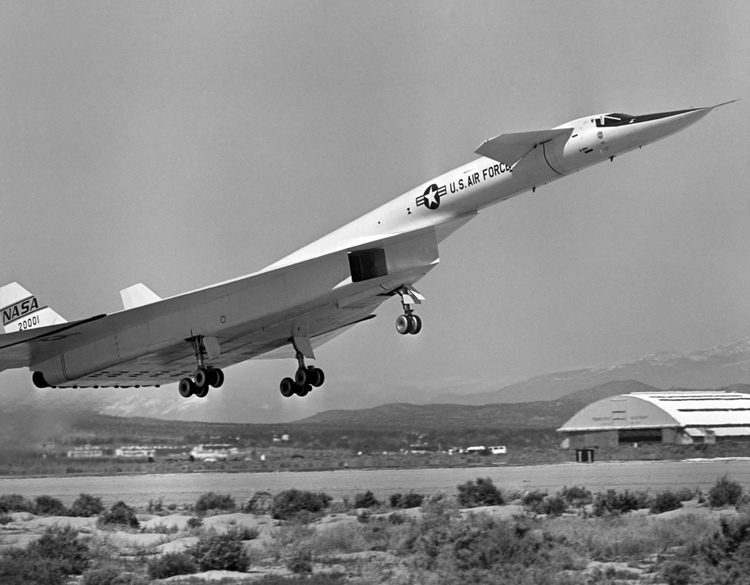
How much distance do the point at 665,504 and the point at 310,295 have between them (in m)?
12.9

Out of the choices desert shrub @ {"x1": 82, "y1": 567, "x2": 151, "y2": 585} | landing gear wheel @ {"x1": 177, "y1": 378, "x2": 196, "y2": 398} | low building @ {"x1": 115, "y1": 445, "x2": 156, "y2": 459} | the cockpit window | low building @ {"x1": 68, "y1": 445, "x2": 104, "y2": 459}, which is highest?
the cockpit window

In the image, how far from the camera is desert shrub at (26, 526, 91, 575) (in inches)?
874

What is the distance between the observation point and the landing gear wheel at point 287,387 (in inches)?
1070

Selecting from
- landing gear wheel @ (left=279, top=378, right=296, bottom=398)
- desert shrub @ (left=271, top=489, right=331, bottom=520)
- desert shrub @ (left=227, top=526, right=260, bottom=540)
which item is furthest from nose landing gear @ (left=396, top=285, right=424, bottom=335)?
desert shrub @ (left=271, top=489, right=331, bottom=520)

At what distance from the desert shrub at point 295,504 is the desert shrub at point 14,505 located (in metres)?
8.97

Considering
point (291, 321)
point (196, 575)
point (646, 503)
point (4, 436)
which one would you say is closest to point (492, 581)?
point (196, 575)

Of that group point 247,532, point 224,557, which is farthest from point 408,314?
point 247,532

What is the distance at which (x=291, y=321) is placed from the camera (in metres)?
25.4

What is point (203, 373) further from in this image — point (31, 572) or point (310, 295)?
point (31, 572)

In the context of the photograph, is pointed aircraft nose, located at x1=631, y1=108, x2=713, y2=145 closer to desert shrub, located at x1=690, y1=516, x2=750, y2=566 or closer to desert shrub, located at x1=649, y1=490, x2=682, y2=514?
desert shrub, located at x1=690, y1=516, x2=750, y2=566

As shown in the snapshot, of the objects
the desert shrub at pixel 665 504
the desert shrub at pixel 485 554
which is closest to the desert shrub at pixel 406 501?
the desert shrub at pixel 665 504

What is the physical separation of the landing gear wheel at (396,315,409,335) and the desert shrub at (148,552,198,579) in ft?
20.9

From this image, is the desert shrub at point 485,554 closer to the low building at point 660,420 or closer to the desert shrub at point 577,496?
the desert shrub at point 577,496

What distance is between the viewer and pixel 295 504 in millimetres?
32156
